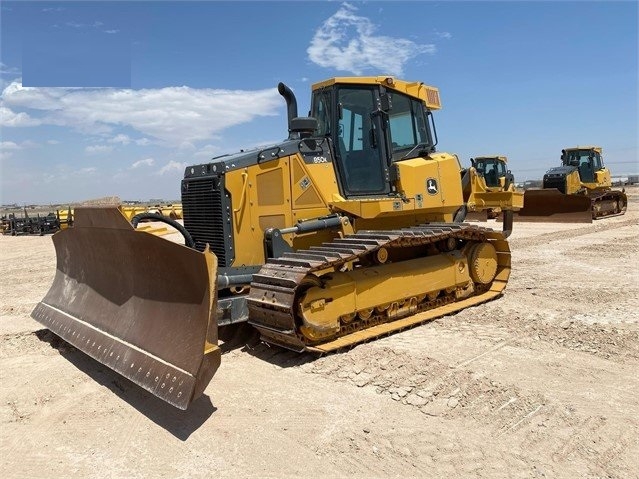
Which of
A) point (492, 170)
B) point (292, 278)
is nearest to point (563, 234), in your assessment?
point (492, 170)

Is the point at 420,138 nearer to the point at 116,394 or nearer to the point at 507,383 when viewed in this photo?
the point at 507,383

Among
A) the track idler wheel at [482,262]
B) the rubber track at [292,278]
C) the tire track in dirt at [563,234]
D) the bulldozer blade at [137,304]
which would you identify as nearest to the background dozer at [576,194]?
the tire track in dirt at [563,234]

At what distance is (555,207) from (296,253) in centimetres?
1864

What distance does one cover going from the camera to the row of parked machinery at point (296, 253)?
15.4 feet

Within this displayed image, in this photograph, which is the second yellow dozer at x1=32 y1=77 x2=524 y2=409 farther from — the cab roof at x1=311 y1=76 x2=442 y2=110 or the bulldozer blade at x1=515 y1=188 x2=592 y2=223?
the bulldozer blade at x1=515 y1=188 x2=592 y2=223

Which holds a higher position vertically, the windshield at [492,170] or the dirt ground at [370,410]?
the windshield at [492,170]

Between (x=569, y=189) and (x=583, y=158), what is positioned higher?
(x=583, y=158)

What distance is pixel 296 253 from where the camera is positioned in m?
5.94

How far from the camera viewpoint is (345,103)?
6793mm

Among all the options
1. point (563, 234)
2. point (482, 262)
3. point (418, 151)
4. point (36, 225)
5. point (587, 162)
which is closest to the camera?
point (418, 151)

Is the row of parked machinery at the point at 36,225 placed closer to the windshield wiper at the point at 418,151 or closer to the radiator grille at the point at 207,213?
the radiator grille at the point at 207,213

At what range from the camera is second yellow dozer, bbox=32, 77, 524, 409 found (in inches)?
184

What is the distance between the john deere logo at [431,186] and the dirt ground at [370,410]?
182 centimetres

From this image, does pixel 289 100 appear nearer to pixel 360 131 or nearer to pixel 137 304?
pixel 360 131
